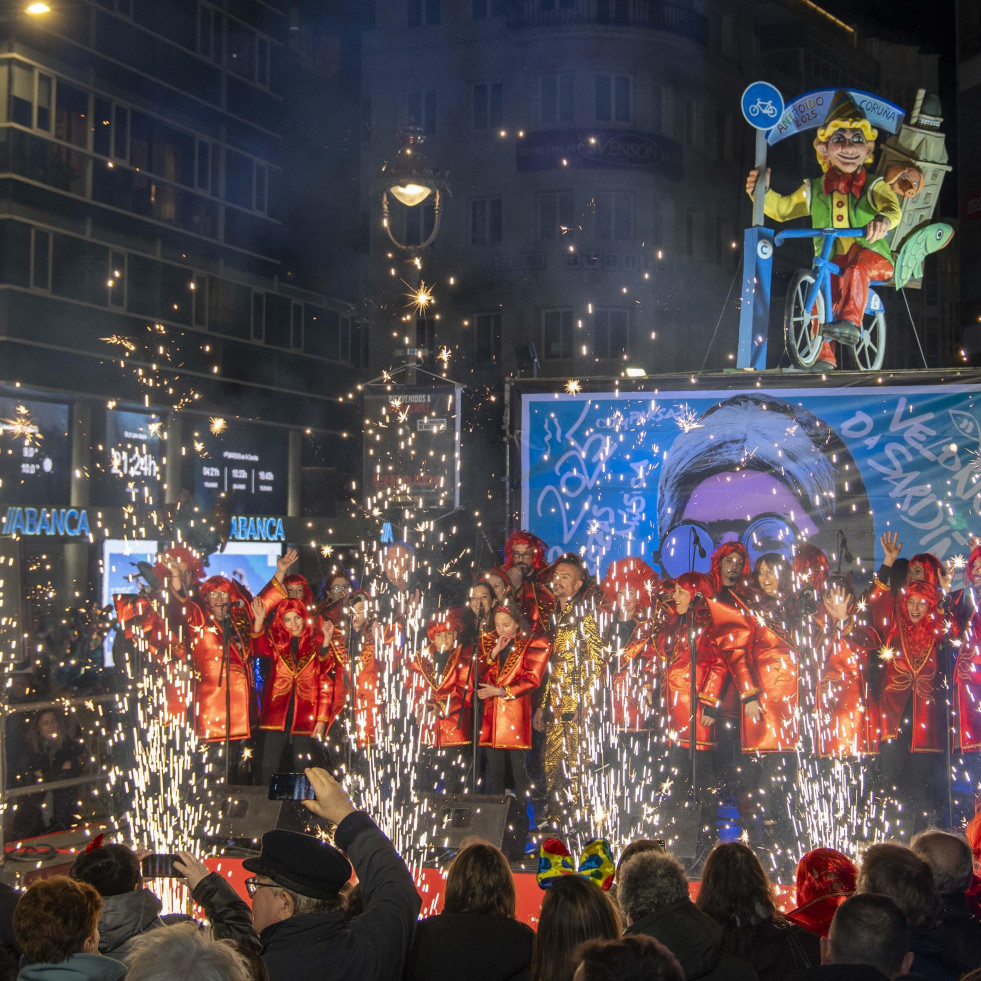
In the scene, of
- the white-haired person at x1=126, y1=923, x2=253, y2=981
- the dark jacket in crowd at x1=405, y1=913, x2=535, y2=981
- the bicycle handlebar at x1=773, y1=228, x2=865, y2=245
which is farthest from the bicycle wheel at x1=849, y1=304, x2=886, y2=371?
the white-haired person at x1=126, y1=923, x2=253, y2=981

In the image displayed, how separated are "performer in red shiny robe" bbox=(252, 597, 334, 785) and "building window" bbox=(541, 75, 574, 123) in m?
18.3

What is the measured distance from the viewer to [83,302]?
16531 millimetres

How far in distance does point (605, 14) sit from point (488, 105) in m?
2.88

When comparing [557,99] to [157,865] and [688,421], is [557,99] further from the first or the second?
[157,865]

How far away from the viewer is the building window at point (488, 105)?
2377 cm

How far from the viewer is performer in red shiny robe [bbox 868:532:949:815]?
749 centimetres

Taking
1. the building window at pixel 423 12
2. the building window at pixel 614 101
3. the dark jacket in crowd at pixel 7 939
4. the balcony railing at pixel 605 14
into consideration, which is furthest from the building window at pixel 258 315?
the dark jacket in crowd at pixel 7 939

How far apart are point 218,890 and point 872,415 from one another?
692 centimetres

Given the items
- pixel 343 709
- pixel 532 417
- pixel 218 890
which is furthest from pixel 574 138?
pixel 218 890

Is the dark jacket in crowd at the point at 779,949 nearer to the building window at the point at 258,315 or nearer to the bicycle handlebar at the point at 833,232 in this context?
the bicycle handlebar at the point at 833,232

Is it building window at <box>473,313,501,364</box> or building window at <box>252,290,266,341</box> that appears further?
building window at <box>473,313,501,364</box>

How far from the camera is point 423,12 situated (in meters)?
22.7

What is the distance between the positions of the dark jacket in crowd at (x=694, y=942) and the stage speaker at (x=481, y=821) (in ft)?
12.9

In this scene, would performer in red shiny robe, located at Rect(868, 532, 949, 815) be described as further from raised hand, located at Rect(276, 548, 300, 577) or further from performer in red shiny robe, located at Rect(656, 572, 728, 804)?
raised hand, located at Rect(276, 548, 300, 577)
